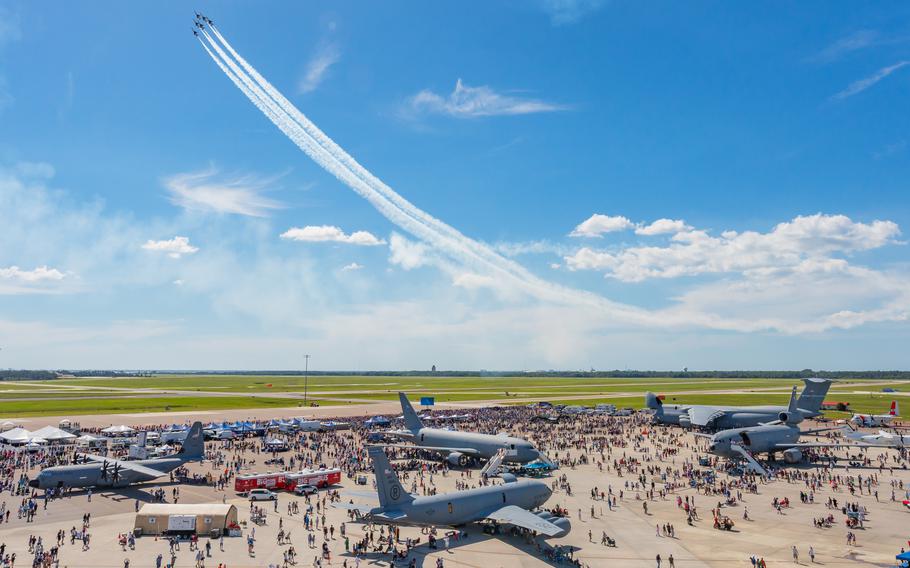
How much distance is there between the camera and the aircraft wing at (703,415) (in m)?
92.2

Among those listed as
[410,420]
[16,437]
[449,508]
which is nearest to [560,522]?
[449,508]

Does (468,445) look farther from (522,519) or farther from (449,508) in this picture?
(522,519)

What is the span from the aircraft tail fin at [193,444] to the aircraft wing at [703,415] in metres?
76.5

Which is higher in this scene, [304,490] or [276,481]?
[276,481]

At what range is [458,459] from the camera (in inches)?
2621

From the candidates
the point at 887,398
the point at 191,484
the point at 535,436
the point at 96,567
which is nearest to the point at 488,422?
the point at 535,436

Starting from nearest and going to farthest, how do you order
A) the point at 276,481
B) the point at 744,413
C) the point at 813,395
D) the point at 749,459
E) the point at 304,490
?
the point at 304,490 < the point at 276,481 < the point at 749,459 < the point at 813,395 < the point at 744,413

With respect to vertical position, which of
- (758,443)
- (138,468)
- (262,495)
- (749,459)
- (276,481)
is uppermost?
(138,468)

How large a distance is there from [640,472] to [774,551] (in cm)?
2849

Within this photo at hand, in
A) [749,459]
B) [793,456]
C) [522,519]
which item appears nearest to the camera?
[522,519]

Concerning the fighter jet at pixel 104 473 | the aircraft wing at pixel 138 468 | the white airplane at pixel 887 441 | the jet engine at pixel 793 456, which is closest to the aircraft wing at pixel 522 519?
the aircraft wing at pixel 138 468

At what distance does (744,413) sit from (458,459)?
5463cm

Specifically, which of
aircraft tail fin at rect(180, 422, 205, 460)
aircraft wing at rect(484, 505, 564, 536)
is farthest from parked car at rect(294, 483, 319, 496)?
aircraft wing at rect(484, 505, 564, 536)

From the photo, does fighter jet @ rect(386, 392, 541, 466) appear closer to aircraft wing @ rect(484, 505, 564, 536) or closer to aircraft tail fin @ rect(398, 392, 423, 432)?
aircraft tail fin @ rect(398, 392, 423, 432)
